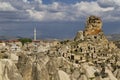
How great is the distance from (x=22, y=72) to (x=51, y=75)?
2394mm

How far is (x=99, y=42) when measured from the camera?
95.0 metres

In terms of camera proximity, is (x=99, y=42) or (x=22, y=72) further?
(x=99, y=42)

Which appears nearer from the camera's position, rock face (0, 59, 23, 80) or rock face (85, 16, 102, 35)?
rock face (0, 59, 23, 80)

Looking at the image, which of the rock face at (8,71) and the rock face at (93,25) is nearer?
the rock face at (8,71)

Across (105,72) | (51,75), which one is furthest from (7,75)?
(105,72)

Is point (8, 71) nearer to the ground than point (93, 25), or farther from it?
farther from it

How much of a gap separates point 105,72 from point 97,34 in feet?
186

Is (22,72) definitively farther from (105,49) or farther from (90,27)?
(90,27)

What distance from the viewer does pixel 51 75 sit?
106 feet

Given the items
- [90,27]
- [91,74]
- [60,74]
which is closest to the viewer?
[60,74]

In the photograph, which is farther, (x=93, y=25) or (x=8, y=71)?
(x=93, y=25)

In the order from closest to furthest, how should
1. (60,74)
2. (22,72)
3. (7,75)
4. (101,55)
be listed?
1. (7,75)
2. (22,72)
3. (60,74)
4. (101,55)

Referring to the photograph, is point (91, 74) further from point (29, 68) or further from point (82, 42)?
point (82, 42)

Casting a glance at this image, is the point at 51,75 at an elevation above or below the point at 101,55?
above
